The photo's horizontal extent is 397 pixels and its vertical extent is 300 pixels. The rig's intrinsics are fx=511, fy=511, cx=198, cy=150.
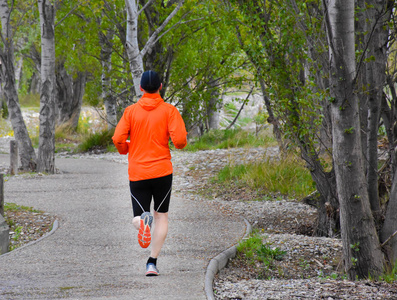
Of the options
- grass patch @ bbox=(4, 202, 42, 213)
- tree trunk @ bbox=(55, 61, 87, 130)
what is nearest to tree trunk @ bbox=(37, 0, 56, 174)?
grass patch @ bbox=(4, 202, 42, 213)

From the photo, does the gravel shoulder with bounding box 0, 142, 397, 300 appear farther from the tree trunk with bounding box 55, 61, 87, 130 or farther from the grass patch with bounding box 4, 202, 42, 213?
the tree trunk with bounding box 55, 61, 87, 130

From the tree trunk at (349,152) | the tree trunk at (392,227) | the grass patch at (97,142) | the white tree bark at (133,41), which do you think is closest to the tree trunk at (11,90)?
the white tree bark at (133,41)

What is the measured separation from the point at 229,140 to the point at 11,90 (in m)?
7.13

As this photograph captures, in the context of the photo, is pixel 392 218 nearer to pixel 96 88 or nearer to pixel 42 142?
pixel 42 142

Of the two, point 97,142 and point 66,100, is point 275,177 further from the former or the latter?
point 66,100

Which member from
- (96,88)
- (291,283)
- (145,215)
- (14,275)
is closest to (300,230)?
(291,283)

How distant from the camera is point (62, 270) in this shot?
17.3ft

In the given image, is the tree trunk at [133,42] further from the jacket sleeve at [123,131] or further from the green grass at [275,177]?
the jacket sleeve at [123,131]

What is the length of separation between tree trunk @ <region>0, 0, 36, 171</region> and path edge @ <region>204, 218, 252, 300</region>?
30.5 feet

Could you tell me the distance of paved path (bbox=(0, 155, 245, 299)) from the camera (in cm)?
466

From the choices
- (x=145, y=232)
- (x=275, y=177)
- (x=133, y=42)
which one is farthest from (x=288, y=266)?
(x=133, y=42)

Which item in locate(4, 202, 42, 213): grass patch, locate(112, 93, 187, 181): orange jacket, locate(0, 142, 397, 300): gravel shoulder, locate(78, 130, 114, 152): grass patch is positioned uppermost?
locate(112, 93, 187, 181): orange jacket

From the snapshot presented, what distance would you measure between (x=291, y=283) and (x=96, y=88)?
561 inches

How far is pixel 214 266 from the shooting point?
17.6 ft
